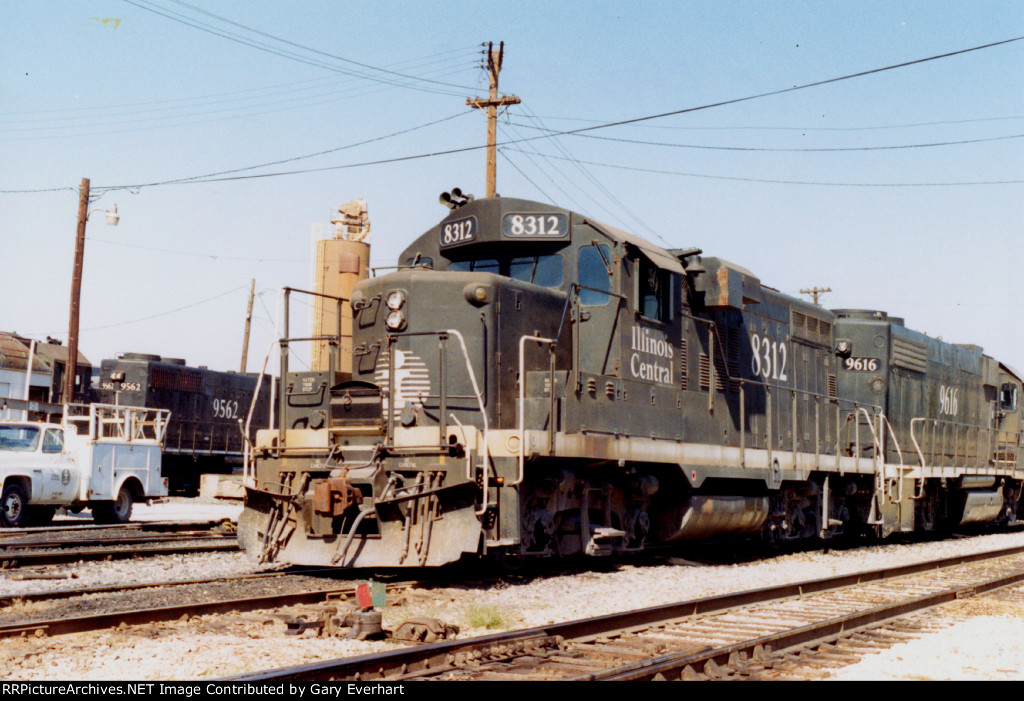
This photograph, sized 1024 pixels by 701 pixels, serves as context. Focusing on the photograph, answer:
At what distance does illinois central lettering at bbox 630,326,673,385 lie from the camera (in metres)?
10.8

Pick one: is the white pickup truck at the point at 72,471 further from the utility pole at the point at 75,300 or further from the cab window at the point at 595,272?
the cab window at the point at 595,272

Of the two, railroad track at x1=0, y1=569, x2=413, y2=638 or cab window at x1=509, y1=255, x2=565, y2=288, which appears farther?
cab window at x1=509, y1=255, x2=565, y2=288

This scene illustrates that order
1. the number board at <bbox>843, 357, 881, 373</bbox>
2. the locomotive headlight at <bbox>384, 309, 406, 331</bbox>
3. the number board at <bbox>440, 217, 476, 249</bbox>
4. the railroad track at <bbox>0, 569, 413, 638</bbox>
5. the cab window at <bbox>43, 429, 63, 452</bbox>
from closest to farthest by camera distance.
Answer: the railroad track at <bbox>0, 569, 413, 638</bbox> → the locomotive headlight at <bbox>384, 309, 406, 331</bbox> → the number board at <bbox>440, 217, 476, 249</bbox> → the cab window at <bbox>43, 429, 63, 452</bbox> → the number board at <bbox>843, 357, 881, 373</bbox>

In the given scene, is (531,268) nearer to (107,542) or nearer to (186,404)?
(107,542)

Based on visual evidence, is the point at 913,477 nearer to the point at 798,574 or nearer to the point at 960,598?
the point at 798,574

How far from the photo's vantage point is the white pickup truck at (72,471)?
15.7 meters

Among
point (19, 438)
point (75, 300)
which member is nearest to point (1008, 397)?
point (19, 438)

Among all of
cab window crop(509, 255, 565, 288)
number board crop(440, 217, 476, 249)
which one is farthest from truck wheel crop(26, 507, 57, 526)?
cab window crop(509, 255, 565, 288)

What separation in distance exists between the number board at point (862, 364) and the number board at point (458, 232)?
8795 mm

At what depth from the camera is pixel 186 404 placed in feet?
→ 99.3

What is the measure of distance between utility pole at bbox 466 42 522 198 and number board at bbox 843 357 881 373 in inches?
358

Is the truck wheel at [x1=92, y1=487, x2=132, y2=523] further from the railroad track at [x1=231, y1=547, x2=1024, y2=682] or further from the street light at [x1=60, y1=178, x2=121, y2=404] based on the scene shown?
the railroad track at [x1=231, y1=547, x2=1024, y2=682]

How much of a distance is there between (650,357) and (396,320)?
2.98m

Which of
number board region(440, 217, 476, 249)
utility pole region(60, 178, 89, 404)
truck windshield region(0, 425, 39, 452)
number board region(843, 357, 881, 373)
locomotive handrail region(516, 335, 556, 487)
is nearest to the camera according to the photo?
locomotive handrail region(516, 335, 556, 487)
